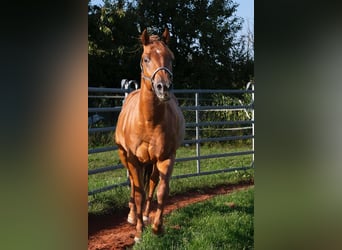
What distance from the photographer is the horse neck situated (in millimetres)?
3381

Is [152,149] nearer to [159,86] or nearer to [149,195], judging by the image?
[149,195]

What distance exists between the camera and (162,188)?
136 inches

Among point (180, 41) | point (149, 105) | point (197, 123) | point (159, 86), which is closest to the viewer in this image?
point (159, 86)

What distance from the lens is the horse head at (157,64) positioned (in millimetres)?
3266

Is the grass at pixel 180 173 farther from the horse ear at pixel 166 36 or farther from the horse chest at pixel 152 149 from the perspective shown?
the horse ear at pixel 166 36

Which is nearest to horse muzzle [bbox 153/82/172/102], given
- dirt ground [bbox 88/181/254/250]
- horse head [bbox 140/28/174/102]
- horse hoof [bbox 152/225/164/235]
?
horse head [bbox 140/28/174/102]

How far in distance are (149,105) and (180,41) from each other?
0.52 meters

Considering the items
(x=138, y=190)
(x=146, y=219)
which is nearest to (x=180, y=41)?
(x=138, y=190)
